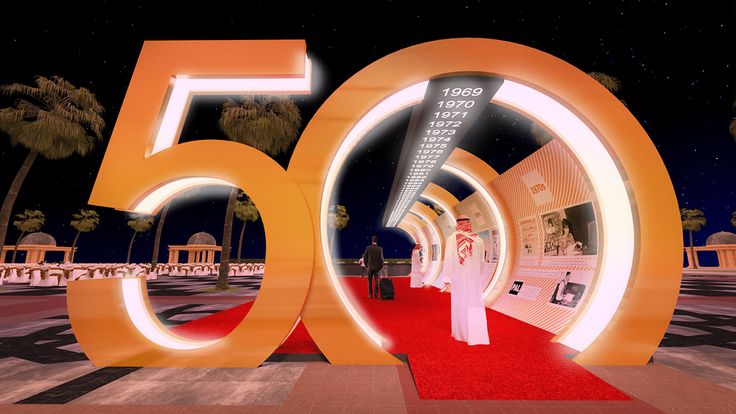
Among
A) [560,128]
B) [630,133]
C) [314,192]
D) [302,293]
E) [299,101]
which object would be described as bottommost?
[302,293]

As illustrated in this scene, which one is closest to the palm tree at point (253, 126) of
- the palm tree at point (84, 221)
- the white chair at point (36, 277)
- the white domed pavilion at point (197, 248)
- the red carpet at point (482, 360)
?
the red carpet at point (482, 360)

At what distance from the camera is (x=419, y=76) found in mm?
Result: 4328

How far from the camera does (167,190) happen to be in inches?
183

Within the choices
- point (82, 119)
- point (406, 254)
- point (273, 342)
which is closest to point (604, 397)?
point (273, 342)

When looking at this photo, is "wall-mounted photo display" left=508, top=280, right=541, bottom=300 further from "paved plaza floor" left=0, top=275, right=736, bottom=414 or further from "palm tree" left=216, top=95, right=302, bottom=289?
"palm tree" left=216, top=95, right=302, bottom=289

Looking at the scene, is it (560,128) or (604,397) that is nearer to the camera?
(604,397)

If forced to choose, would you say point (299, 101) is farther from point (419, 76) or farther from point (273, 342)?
point (273, 342)

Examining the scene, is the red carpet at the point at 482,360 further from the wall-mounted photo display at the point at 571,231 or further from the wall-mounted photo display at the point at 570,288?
the wall-mounted photo display at the point at 571,231

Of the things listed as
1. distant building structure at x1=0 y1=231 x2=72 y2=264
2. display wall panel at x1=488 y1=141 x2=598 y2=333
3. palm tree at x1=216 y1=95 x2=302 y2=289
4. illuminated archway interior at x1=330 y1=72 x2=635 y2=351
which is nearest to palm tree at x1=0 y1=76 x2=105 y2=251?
palm tree at x1=216 y1=95 x2=302 y2=289

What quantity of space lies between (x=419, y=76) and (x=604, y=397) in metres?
4.19

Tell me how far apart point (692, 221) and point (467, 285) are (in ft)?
189

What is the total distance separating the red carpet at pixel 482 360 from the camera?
3.25 m

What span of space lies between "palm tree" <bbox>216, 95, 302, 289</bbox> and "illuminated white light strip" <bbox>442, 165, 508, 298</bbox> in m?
8.68

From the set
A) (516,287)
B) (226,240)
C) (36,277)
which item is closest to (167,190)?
(516,287)
